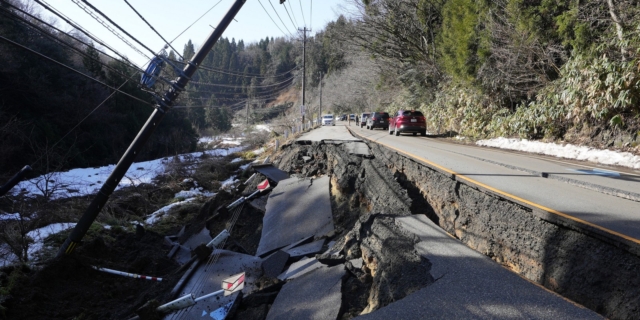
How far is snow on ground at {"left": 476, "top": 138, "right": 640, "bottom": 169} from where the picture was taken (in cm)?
1077

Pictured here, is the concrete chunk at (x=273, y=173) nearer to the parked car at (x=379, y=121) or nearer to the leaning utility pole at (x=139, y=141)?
the leaning utility pole at (x=139, y=141)

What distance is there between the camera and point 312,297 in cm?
481

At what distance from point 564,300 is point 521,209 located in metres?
1.82

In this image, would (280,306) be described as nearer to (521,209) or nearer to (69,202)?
(521,209)

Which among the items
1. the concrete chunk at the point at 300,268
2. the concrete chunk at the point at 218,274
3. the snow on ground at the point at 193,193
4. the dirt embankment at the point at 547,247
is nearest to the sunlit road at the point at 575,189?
→ the dirt embankment at the point at 547,247

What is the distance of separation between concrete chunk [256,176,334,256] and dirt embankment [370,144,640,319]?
2429mm

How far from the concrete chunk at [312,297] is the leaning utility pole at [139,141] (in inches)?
189

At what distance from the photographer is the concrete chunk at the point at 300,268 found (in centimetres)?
579

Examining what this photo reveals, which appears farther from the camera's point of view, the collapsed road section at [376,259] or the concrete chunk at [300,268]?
the concrete chunk at [300,268]

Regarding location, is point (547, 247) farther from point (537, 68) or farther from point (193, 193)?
point (537, 68)

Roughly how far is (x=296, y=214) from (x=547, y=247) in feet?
18.5

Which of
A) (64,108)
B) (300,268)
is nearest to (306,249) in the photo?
(300,268)

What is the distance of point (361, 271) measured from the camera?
5.09 meters

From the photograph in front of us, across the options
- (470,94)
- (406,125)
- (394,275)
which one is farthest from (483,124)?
(394,275)
